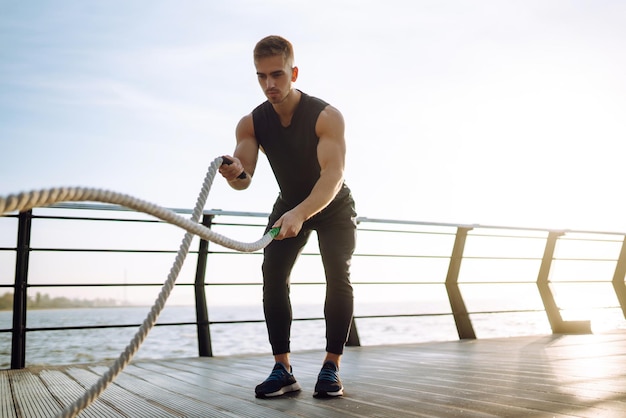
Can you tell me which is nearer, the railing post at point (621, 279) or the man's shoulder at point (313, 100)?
the man's shoulder at point (313, 100)

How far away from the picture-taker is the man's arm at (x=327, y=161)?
194cm

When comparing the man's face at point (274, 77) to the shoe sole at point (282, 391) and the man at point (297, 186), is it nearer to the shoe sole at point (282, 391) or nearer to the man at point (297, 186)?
the man at point (297, 186)

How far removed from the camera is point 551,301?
4.79 m

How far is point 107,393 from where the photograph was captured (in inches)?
82.7

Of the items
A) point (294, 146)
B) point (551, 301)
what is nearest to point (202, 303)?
point (294, 146)

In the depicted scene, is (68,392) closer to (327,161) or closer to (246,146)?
(246,146)

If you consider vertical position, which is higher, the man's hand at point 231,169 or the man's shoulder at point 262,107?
the man's shoulder at point 262,107

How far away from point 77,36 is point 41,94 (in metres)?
9.77

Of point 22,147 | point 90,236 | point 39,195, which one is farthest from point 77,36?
point 90,236

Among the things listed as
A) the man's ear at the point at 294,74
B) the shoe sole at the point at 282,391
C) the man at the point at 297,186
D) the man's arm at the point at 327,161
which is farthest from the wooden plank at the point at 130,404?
the man's ear at the point at 294,74

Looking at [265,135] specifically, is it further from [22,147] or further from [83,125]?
[22,147]

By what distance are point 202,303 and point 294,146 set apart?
171 centimetres

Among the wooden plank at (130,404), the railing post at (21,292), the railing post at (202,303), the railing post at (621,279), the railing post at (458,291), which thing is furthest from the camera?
the railing post at (621,279)

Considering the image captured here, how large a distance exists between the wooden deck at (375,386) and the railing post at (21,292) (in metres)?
0.13
